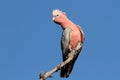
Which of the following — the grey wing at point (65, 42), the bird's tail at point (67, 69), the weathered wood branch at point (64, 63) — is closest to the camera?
the weathered wood branch at point (64, 63)

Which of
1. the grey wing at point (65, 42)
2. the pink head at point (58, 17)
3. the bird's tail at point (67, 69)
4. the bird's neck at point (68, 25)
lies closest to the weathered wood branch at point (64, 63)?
the bird's tail at point (67, 69)

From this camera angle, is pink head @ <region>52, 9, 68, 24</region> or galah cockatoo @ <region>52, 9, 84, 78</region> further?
pink head @ <region>52, 9, 68, 24</region>

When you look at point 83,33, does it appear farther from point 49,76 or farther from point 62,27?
point 49,76

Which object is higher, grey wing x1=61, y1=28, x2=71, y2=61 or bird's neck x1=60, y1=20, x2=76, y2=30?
bird's neck x1=60, y1=20, x2=76, y2=30

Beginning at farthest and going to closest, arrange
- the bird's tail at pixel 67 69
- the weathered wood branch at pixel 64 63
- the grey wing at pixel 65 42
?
the grey wing at pixel 65 42 → the bird's tail at pixel 67 69 → the weathered wood branch at pixel 64 63

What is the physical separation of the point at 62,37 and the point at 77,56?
29.7 inches

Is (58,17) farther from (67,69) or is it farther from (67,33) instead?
(67,69)

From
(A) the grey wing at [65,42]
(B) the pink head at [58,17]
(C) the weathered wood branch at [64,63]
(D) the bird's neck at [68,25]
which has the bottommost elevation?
(C) the weathered wood branch at [64,63]

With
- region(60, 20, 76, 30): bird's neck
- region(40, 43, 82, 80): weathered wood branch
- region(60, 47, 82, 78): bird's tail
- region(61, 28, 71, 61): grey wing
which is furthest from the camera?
region(60, 20, 76, 30): bird's neck

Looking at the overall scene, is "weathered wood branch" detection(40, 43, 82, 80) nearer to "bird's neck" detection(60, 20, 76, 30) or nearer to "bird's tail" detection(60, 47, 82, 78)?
"bird's tail" detection(60, 47, 82, 78)

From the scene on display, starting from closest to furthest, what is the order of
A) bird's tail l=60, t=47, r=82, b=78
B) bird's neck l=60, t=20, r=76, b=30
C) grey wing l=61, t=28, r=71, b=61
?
bird's tail l=60, t=47, r=82, b=78, grey wing l=61, t=28, r=71, b=61, bird's neck l=60, t=20, r=76, b=30

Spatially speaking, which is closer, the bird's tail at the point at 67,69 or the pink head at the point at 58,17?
the bird's tail at the point at 67,69

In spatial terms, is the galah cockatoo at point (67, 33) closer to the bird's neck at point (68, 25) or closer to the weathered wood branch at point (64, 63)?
the bird's neck at point (68, 25)

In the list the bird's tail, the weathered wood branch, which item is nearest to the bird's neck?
the weathered wood branch
